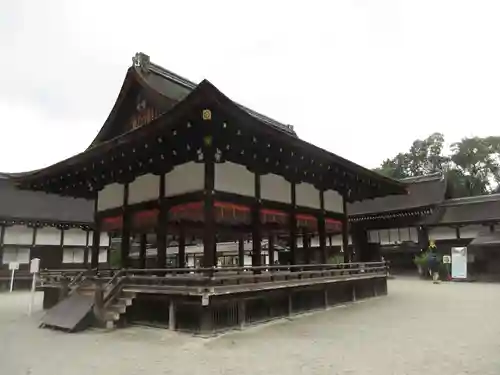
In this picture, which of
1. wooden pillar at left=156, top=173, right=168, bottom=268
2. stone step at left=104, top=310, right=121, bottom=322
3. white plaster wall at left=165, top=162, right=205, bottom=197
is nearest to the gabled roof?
white plaster wall at left=165, top=162, right=205, bottom=197

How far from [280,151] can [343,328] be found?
5235mm

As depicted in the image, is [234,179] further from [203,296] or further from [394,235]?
[394,235]

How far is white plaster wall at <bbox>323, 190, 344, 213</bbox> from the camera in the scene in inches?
633

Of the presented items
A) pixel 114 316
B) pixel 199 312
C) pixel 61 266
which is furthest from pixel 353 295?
pixel 61 266

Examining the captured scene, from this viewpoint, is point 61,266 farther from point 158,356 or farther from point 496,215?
point 496,215

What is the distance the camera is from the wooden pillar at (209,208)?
9.88 metres

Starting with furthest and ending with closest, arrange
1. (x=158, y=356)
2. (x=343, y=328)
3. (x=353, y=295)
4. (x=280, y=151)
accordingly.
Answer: (x=353, y=295)
(x=280, y=151)
(x=343, y=328)
(x=158, y=356)

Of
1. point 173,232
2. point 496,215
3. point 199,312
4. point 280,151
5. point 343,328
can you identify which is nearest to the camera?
point 199,312

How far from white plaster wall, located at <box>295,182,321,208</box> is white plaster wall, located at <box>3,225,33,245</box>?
19783mm

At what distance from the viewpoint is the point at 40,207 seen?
2673cm

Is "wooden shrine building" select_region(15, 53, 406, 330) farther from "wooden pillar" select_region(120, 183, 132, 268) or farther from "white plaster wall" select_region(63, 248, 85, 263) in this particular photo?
"white plaster wall" select_region(63, 248, 85, 263)

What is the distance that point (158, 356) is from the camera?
7.33 m

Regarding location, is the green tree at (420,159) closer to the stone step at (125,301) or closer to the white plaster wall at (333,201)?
the white plaster wall at (333,201)

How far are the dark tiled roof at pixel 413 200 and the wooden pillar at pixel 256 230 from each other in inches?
765
